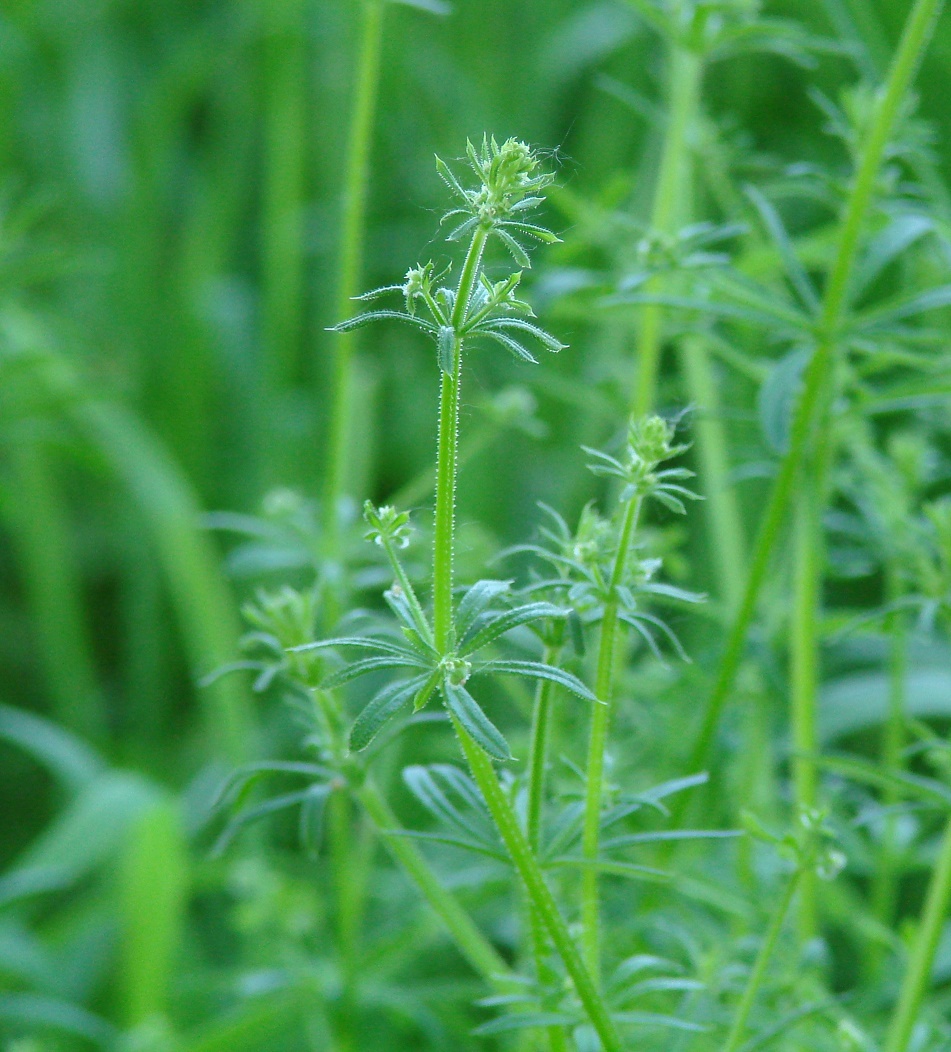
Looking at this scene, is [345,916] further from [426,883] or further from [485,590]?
[485,590]

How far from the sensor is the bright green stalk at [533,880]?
0.46m

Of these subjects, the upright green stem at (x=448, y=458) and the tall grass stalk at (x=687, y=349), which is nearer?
the upright green stem at (x=448, y=458)

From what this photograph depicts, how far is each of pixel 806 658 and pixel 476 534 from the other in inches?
13.5

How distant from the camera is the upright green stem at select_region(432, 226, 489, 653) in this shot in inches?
16.4

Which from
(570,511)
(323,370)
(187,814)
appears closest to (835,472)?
(570,511)

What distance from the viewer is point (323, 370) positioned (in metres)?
1.72

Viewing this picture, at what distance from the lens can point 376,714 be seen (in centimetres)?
44

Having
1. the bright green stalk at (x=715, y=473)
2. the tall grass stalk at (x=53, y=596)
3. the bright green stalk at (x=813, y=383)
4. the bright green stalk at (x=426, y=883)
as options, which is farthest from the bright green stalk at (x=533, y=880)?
the tall grass stalk at (x=53, y=596)

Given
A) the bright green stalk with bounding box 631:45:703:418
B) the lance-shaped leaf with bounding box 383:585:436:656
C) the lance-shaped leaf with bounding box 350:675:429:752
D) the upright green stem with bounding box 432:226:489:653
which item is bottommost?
the lance-shaped leaf with bounding box 350:675:429:752

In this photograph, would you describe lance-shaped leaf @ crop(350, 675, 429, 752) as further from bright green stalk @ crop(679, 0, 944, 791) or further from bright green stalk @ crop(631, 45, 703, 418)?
bright green stalk @ crop(631, 45, 703, 418)

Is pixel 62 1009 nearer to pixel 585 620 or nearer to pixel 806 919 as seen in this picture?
pixel 806 919

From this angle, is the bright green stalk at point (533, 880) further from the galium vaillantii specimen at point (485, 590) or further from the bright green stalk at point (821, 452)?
the bright green stalk at point (821, 452)

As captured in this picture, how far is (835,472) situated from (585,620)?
1.34 ft

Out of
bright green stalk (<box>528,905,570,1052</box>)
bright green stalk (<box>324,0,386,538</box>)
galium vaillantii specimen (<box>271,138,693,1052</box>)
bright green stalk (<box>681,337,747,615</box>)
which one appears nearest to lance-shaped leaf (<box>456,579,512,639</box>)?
galium vaillantii specimen (<box>271,138,693,1052</box>)
